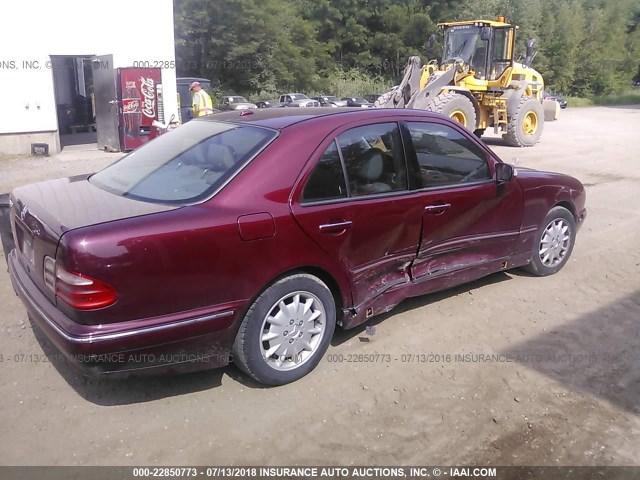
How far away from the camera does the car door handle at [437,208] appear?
4.21m

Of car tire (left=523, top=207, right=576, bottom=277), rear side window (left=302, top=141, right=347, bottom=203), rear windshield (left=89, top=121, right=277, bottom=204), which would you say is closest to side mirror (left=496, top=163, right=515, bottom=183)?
car tire (left=523, top=207, right=576, bottom=277)

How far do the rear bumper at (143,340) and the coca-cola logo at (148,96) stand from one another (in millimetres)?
11935

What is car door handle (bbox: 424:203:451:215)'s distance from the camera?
4.21 meters

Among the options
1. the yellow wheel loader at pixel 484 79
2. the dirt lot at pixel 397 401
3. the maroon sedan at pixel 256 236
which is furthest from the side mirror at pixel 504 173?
the yellow wheel loader at pixel 484 79

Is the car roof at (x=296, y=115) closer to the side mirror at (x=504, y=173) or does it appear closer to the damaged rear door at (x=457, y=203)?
the damaged rear door at (x=457, y=203)

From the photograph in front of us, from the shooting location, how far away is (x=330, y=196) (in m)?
3.69

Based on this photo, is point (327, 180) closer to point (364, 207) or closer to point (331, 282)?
point (364, 207)

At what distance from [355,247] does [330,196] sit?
14.9 inches

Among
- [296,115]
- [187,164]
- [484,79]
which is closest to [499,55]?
[484,79]

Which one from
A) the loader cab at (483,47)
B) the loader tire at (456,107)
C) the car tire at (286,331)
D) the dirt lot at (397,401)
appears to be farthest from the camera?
the loader cab at (483,47)

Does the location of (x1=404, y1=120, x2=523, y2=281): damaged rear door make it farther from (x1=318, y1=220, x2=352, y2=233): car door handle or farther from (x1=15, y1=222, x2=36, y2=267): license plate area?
(x1=15, y1=222, x2=36, y2=267): license plate area

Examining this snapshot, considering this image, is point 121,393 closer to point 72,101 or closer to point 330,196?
point 330,196

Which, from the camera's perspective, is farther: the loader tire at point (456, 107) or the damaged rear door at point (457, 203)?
the loader tire at point (456, 107)

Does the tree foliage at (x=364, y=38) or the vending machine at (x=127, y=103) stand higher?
the tree foliage at (x=364, y=38)
